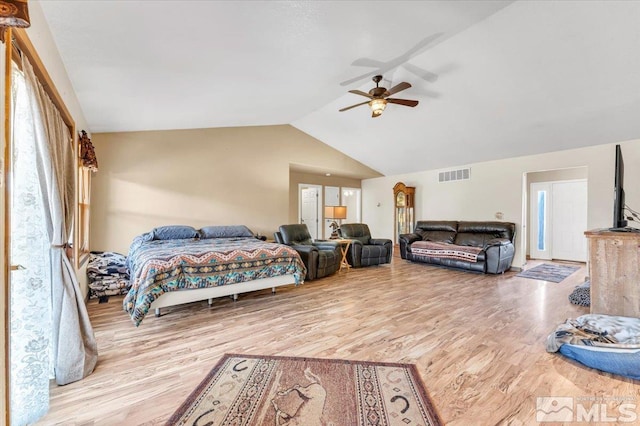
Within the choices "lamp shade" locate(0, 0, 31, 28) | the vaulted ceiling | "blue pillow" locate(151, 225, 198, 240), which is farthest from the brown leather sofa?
"lamp shade" locate(0, 0, 31, 28)

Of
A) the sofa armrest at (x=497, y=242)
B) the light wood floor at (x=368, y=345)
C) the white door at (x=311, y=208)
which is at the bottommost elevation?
the light wood floor at (x=368, y=345)

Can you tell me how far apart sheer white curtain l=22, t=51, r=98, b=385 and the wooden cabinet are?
14.5 feet

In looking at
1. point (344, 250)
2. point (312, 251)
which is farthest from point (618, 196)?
point (344, 250)

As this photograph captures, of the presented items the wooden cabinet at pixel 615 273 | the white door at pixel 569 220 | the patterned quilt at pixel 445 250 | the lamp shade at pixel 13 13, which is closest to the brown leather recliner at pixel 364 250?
the patterned quilt at pixel 445 250

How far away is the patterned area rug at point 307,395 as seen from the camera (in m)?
1.56

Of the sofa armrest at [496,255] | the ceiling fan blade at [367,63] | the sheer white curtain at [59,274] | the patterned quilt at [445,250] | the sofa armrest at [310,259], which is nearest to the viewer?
the sheer white curtain at [59,274]

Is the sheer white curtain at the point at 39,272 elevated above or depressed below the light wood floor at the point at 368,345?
above

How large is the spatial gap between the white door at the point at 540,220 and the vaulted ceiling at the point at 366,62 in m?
2.47

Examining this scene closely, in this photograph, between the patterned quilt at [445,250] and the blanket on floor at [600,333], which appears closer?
the blanket on floor at [600,333]

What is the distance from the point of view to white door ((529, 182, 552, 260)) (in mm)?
6980

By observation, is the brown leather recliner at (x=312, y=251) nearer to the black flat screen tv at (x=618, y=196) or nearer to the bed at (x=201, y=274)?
the bed at (x=201, y=274)

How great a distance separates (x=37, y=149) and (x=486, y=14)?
3941mm

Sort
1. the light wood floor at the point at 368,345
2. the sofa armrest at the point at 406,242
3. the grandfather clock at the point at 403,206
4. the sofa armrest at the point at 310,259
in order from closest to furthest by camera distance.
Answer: the light wood floor at the point at 368,345 → the sofa armrest at the point at 310,259 → the sofa armrest at the point at 406,242 → the grandfather clock at the point at 403,206

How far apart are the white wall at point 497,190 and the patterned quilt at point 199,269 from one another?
476 centimetres
